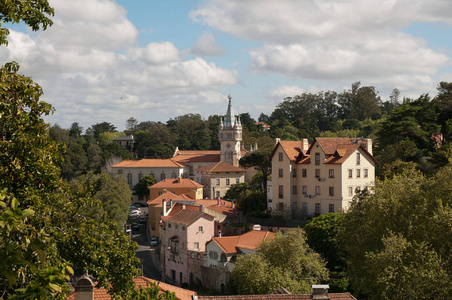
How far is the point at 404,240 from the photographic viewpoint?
2686 cm

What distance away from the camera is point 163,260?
56625 millimetres

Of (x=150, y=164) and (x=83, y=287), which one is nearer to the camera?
(x=83, y=287)

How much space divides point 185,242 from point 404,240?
2942 cm

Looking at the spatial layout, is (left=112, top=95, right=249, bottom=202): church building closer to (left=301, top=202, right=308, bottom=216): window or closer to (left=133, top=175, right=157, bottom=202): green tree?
(left=133, top=175, right=157, bottom=202): green tree

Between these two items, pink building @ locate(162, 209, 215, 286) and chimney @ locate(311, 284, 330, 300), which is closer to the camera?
chimney @ locate(311, 284, 330, 300)

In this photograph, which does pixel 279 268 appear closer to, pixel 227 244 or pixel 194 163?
pixel 227 244

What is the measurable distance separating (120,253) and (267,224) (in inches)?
1824

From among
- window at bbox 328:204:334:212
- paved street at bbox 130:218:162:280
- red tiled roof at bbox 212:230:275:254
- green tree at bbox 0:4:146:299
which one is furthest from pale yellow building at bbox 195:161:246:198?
green tree at bbox 0:4:146:299

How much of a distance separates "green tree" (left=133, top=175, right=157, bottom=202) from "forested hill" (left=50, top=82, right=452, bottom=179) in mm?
16027

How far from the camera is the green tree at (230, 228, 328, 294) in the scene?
3634 cm

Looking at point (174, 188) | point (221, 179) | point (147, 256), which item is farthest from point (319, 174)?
point (221, 179)

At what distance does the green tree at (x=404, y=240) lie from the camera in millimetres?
25422

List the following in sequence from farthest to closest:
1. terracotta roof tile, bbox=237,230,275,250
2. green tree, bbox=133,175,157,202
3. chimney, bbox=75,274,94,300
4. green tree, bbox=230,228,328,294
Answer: green tree, bbox=133,175,157,202 < terracotta roof tile, bbox=237,230,275,250 < green tree, bbox=230,228,328,294 < chimney, bbox=75,274,94,300

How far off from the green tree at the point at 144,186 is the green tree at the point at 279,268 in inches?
2378
